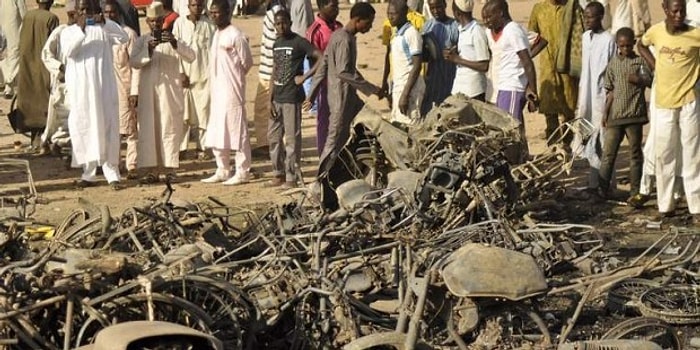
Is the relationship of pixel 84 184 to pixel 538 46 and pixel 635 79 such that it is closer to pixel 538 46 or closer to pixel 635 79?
pixel 538 46

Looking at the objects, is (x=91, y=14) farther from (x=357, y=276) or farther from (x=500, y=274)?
(x=500, y=274)

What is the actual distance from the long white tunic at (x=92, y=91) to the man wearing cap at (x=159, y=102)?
29 cm

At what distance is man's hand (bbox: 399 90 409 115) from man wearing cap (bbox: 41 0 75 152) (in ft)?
10.0

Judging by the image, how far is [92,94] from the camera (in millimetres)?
12508

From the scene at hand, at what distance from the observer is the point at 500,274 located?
6.93m

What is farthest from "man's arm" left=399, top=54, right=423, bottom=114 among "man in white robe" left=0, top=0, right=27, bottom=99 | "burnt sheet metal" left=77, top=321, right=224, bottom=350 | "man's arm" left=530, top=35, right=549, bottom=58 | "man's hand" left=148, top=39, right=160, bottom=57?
"man in white robe" left=0, top=0, right=27, bottom=99

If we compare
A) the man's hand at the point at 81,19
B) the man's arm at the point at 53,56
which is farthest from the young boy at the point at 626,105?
the man's arm at the point at 53,56

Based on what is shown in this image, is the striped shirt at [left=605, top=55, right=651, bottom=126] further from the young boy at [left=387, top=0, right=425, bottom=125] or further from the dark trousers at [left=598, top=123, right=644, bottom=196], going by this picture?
the young boy at [left=387, top=0, right=425, bottom=125]

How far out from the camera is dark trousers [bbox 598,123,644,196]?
11.7 metres

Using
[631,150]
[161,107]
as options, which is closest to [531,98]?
[631,150]

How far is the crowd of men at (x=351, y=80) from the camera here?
1131 centimetres

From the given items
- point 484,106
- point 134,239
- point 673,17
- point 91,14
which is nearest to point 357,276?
point 134,239

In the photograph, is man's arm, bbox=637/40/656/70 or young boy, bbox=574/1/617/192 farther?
young boy, bbox=574/1/617/192

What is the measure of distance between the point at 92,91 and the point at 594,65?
4489mm
